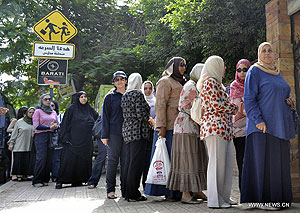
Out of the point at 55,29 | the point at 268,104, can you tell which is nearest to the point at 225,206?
the point at 268,104

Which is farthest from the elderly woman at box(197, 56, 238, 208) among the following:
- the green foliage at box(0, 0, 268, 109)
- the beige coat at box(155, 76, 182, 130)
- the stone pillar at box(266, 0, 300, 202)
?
→ the green foliage at box(0, 0, 268, 109)

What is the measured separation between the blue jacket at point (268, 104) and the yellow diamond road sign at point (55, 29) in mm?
6921

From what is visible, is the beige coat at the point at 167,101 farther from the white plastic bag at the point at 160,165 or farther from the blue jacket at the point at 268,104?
the blue jacket at the point at 268,104

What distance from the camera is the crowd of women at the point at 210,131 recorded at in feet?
13.8

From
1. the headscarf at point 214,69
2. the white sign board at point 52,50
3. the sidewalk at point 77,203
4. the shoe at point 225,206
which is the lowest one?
the sidewalk at point 77,203

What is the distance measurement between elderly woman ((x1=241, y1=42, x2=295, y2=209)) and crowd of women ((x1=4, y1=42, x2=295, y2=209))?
11 millimetres

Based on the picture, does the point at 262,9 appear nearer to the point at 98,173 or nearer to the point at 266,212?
the point at 98,173

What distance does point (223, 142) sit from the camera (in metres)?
4.50

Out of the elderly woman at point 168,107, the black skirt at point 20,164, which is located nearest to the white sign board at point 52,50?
the black skirt at point 20,164

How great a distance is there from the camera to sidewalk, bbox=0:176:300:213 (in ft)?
15.3

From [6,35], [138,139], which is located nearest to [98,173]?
[138,139]

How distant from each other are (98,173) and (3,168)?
3.00 meters

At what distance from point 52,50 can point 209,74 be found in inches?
242

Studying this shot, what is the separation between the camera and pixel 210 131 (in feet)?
14.6
